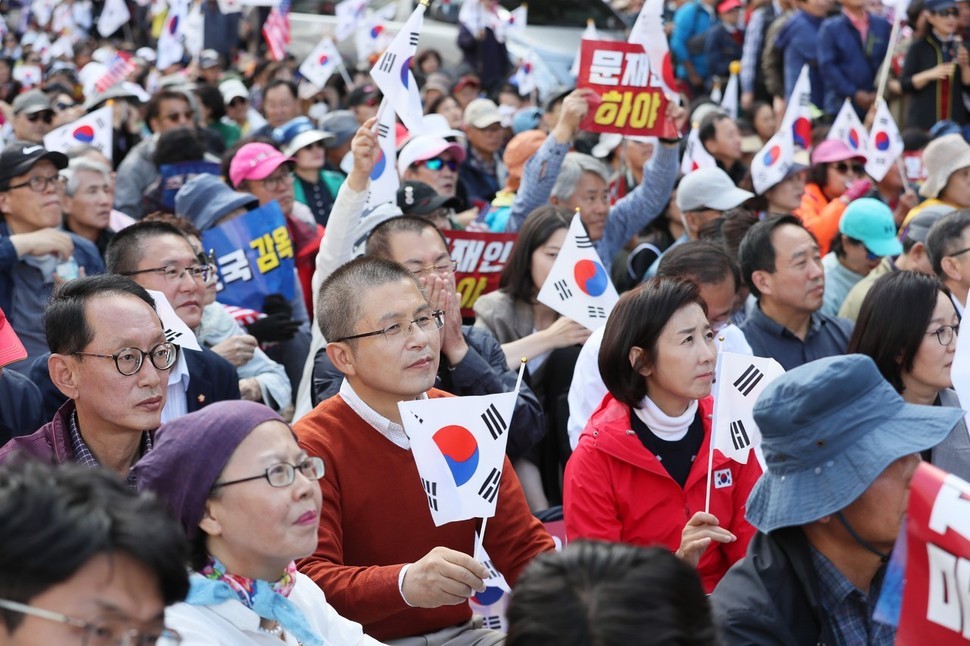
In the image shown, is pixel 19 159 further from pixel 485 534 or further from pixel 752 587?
pixel 752 587

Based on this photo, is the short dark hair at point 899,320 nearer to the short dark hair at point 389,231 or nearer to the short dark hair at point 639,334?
the short dark hair at point 639,334

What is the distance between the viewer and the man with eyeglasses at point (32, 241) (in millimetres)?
6215

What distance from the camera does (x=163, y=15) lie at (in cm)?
2088

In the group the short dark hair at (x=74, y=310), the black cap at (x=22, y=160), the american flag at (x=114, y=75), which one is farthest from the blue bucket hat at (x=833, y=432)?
the american flag at (x=114, y=75)

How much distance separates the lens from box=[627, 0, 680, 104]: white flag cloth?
779 cm

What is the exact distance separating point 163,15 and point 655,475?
18.4 metres

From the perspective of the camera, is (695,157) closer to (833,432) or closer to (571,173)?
(571,173)

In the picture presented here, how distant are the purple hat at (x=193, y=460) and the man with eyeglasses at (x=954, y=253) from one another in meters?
4.07

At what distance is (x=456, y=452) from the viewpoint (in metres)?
3.78

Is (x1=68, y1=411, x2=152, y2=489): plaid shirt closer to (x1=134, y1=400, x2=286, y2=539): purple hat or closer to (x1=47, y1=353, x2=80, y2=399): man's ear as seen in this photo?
(x1=47, y1=353, x2=80, y2=399): man's ear

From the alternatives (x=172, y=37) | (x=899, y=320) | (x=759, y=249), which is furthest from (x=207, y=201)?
(x=172, y=37)

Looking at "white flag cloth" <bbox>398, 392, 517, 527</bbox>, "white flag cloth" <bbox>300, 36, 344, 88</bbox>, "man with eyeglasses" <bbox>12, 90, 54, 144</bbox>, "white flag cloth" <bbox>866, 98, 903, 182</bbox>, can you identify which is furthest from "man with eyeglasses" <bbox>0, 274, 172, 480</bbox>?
"white flag cloth" <bbox>300, 36, 344, 88</bbox>

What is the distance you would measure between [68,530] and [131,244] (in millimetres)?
3396

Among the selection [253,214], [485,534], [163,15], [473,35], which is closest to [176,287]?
[253,214]
